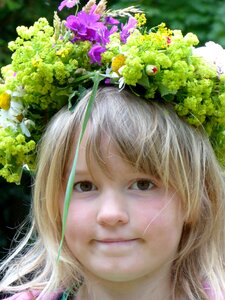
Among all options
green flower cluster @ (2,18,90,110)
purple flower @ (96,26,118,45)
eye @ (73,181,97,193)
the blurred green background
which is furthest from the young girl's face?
the blurred green background

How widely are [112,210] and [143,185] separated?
138 mm

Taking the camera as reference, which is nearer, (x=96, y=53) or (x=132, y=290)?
(x=96, y=53)

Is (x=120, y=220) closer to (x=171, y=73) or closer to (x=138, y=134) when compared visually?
(x=138, y=134)

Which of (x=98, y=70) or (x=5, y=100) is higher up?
(x=98, y=70)

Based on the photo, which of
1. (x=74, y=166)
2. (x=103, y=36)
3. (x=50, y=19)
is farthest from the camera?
(x=50, y=19)

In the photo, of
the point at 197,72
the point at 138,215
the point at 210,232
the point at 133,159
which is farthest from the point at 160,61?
the point at 210,232

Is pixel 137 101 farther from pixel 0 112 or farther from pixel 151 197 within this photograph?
pixel 0 112

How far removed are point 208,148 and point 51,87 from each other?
0.51m

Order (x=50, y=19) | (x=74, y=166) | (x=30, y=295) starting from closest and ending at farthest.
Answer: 1. (x=74, y=166)
2. (x=30, y=295)
3. (x=50, y=19)

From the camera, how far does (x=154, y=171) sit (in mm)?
2344

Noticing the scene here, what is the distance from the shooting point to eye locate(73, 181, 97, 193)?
2.36 m

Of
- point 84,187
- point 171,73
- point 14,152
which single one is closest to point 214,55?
point 171,73

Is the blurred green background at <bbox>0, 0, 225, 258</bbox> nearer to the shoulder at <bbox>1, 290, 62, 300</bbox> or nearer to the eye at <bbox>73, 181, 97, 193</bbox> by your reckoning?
the shoulder at <bbox>1, 290, 62, 300</bbox>

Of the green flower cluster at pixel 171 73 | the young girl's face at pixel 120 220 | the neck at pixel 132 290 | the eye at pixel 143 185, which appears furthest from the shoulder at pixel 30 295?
the green flower cluster at pixel 171 73
